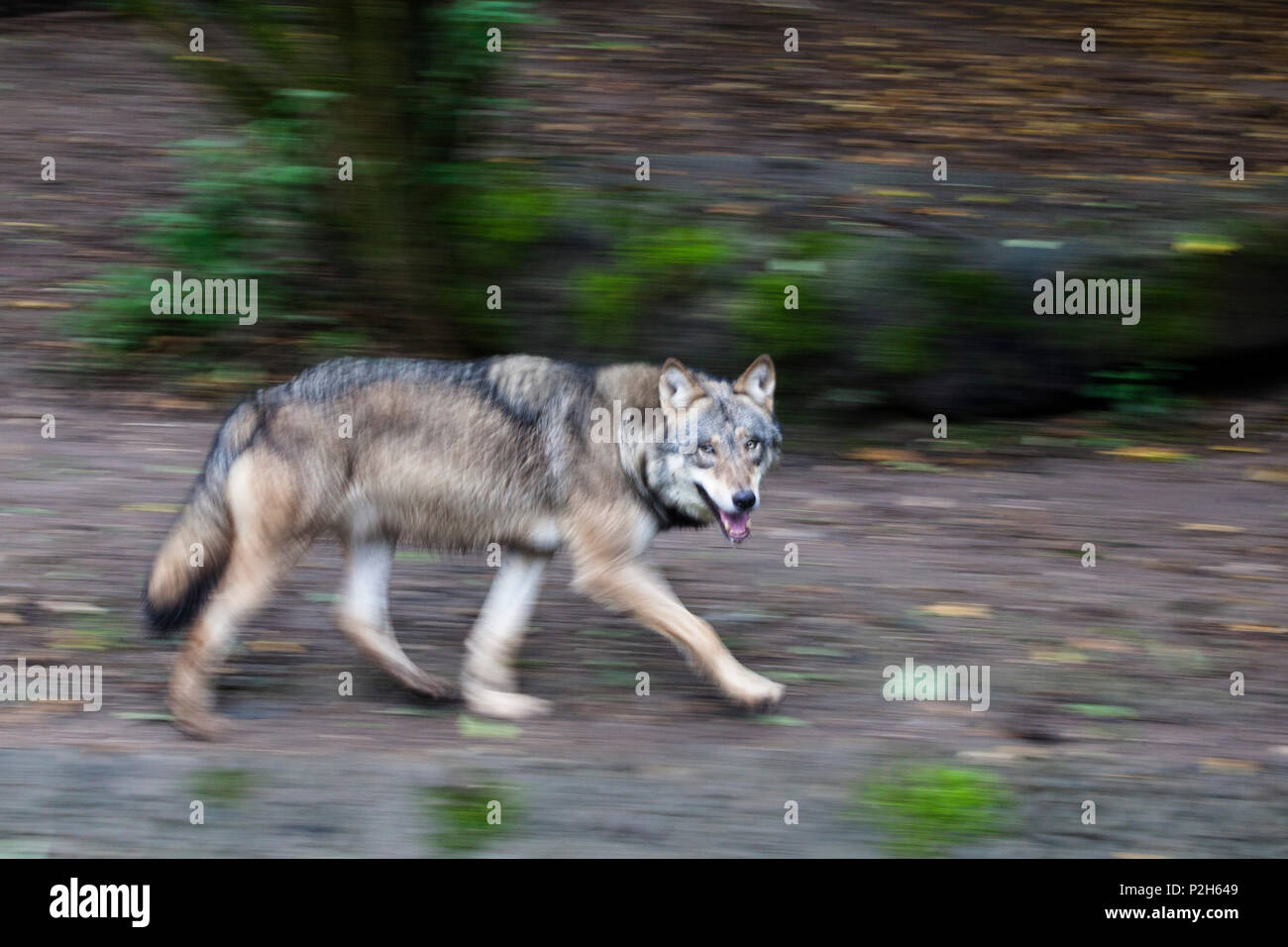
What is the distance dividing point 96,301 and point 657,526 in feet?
20.7

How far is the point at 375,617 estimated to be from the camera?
617 centimetres

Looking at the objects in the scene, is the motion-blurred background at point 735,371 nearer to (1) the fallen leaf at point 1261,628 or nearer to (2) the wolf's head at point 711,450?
(1) the fallen leaf at point 1261,628

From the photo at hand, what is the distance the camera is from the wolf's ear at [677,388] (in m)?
5.92

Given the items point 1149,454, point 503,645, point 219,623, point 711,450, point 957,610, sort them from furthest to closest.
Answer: point 1149,454
point 957,610
point 503,645
point 711,450
point 219,623

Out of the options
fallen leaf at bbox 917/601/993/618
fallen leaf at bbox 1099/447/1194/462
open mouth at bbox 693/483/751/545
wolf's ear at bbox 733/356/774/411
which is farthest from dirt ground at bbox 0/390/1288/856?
wolf's ear at bbox 733/356/774/411

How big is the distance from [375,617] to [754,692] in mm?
1633

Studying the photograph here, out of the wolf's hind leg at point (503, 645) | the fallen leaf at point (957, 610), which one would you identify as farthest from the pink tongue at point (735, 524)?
the fallen leaf at point (957, 610)

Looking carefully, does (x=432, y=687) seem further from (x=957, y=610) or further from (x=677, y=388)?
(x=957, y=610)

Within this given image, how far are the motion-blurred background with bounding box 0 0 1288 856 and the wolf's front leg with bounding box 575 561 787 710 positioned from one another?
0.15m

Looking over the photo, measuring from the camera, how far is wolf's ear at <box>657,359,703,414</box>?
592cm

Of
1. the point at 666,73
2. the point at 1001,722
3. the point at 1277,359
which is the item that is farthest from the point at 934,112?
the point at 1001,722

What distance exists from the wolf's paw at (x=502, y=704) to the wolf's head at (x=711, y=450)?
992 mm

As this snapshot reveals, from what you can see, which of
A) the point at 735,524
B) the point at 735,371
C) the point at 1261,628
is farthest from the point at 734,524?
the point at 735,371

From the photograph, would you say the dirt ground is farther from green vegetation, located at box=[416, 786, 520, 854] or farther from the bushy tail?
the bushy tail
